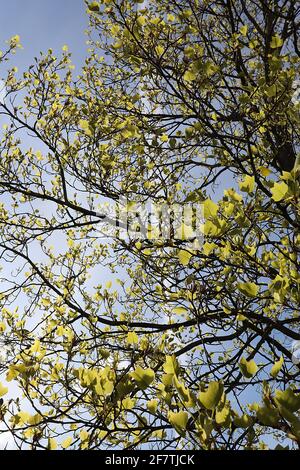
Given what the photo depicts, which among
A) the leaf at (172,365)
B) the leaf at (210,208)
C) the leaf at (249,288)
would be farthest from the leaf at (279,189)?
the leaf at (172,365)

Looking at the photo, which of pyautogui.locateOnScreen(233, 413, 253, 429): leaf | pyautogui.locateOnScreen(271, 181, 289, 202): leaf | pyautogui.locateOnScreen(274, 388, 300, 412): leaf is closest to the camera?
pyautogui.locateOnScreen(274, 388, 300, 412): leaf

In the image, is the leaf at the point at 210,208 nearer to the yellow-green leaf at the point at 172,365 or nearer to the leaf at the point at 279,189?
the leaf at the point at 279,189

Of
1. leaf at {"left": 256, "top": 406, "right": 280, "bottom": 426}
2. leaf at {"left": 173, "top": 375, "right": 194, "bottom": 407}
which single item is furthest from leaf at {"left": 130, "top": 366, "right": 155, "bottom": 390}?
leaf at {"left": 256, "top": 406, "right": 280, "bottom": 426}

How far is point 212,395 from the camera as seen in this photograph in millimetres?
1298

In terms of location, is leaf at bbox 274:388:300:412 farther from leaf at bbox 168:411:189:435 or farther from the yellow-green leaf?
the yellow-green leaf

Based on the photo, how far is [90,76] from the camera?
5.22 metres

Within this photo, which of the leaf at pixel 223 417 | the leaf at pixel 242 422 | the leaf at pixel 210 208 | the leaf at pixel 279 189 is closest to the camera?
the leaf at pixel 223 417

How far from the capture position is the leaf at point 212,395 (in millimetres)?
1292

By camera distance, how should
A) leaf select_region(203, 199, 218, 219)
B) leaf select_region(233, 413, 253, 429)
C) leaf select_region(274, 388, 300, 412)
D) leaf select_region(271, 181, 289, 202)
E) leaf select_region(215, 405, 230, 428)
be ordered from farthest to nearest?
leaf select_region(203, 199, 218, 219)
leaf select_region(271, 181, 289, 202)
leaf select_region(233, 413, 253, 429)
leaf select_region(215, 405, 230, 428)
leaf select_region(274, 388, 300, 412)

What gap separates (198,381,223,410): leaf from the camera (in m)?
1.29

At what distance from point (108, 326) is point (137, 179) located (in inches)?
62.6

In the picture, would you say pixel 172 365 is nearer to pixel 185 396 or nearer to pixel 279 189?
pixel 185 396

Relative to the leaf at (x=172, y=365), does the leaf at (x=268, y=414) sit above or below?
below
